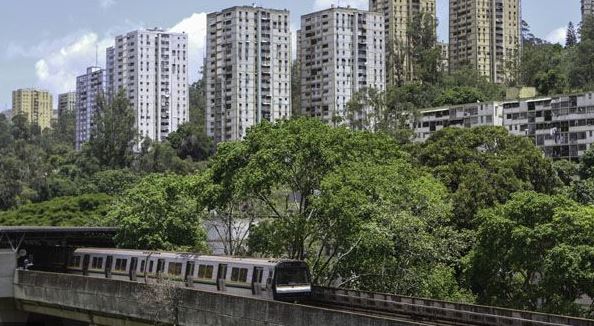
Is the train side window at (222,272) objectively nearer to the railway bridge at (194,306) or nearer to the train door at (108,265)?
the railway bridge at (194,306)

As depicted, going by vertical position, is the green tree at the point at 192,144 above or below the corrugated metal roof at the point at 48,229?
above

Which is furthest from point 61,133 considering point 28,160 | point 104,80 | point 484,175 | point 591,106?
point 484,175

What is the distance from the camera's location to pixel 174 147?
4983 inches

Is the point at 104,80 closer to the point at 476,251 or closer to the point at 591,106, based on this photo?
the point at 591,106

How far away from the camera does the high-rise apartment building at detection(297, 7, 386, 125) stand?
129250 millimetres

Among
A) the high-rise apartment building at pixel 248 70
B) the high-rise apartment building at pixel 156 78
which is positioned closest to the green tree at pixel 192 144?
the high-rise apartment building at pixel 248 70

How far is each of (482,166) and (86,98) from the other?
157 metres

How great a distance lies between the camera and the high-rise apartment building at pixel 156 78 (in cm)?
16100

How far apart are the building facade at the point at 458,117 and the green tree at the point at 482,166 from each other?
3121 centimetres

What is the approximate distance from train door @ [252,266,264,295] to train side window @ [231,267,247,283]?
20.4 inches

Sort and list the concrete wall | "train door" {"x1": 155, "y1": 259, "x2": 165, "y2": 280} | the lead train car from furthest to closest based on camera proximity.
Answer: "train door" {"x1": 155, "y1": 259, "x2": 165, "y2": 280}, the lead train car, the concrete wall

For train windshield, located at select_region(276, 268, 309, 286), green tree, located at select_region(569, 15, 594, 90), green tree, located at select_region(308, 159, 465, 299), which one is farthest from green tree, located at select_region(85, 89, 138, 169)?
train windshield, located at select_region(276, 268, 309, 286)

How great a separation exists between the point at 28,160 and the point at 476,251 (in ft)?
327

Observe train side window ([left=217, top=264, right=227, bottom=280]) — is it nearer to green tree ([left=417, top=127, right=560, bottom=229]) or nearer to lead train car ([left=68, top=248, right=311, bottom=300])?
lead train car ([left=68, top=248, right=311, bottom=300])
